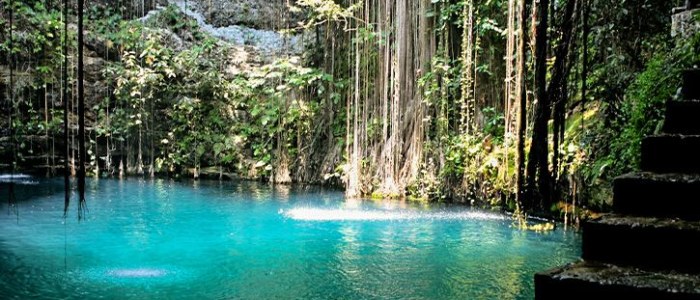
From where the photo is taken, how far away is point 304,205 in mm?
8648

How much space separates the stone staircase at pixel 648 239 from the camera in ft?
4.94

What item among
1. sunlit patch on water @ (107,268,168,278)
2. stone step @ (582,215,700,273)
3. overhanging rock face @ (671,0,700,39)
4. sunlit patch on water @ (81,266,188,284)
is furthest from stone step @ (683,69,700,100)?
sunlit patch on water @ (107,268,168,278)

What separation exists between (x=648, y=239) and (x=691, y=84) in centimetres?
111

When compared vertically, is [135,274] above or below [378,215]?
below

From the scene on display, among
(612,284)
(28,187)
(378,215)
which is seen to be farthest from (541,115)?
(28,187)

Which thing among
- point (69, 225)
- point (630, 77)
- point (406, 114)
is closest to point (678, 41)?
point (630, 77)

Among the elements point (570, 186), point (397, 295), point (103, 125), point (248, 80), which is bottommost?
point (397, 295)

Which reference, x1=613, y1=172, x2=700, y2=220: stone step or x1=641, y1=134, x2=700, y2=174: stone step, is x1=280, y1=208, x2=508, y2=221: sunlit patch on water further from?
x1=613, y1=172, x2=700, y2=220: stone step

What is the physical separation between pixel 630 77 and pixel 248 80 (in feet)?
28.3

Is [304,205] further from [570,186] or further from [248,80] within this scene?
[248,80]

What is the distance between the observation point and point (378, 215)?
25.1 ft

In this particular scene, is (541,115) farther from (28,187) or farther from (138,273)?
(28,187)

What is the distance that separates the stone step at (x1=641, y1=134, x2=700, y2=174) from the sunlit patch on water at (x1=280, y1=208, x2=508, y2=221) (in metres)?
5.39

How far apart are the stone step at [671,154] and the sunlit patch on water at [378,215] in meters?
5.39
